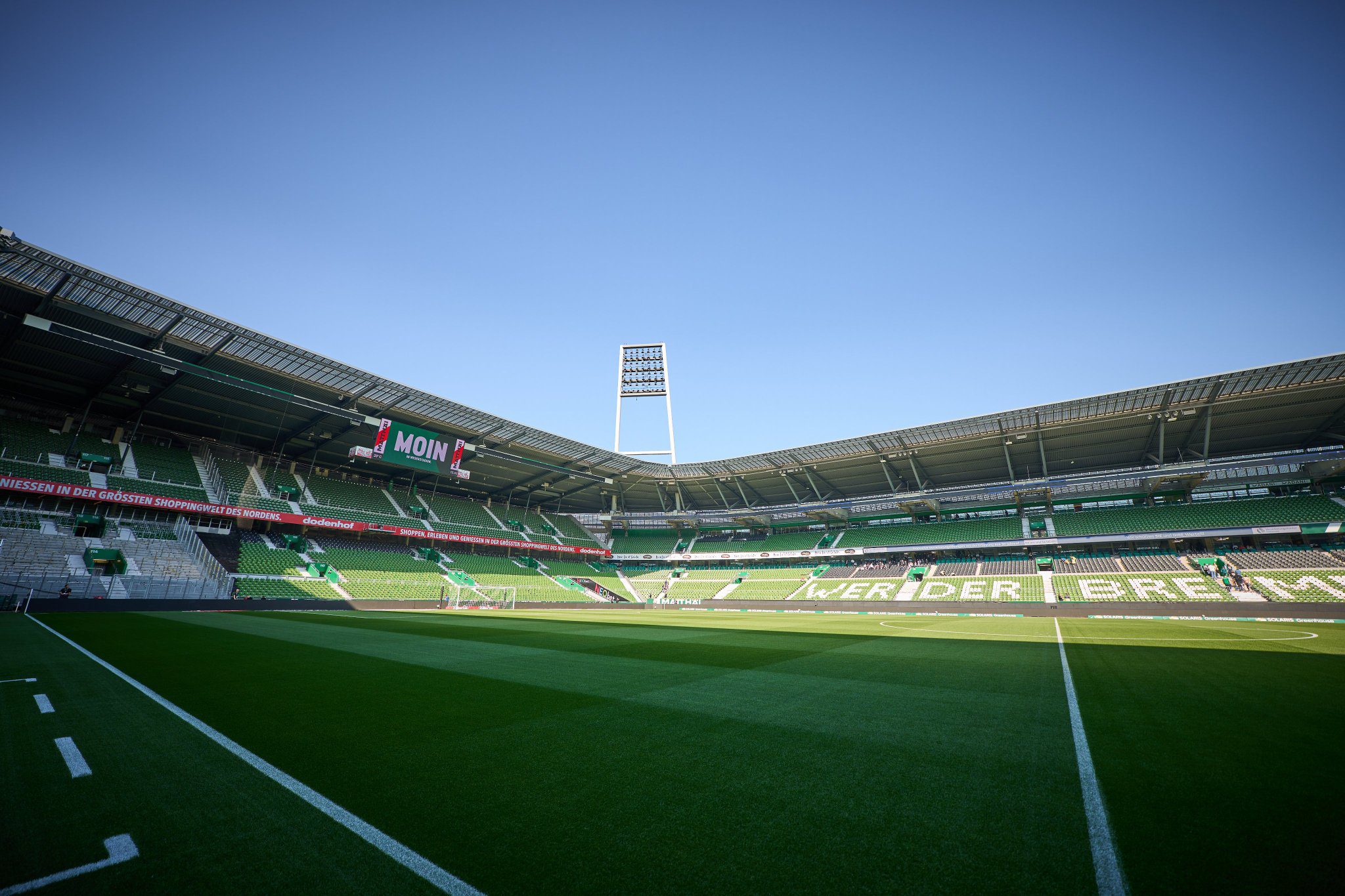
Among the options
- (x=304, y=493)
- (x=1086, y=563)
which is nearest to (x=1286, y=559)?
(x=1086, y=563)

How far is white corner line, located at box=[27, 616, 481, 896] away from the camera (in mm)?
2443

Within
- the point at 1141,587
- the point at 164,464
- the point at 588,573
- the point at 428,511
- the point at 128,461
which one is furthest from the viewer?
the point at 588,573

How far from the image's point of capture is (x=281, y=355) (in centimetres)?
2645

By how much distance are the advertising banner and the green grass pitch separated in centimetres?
2385

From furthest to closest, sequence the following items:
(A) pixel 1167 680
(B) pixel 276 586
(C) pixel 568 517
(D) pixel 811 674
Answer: (C) pixel 568 517
(B) pixel 276 586
(D) pixel 811 674
(A) pixel 1167 680

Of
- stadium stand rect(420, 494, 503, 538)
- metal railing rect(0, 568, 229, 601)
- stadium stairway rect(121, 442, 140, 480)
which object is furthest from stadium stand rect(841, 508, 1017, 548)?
stadium stairway rect(121, 442, 140, 480)

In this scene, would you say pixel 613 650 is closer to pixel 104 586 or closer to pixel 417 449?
pixel 104 586

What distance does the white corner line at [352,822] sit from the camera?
96.2 inches

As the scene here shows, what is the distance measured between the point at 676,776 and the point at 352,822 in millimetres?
2197

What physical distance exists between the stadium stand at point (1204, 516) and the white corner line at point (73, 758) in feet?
150

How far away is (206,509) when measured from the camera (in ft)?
94.4

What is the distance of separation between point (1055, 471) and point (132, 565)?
191 feet

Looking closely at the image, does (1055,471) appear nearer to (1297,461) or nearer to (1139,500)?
(1139,500)

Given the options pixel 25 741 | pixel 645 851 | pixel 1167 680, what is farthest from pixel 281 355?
pixel 1167 680
